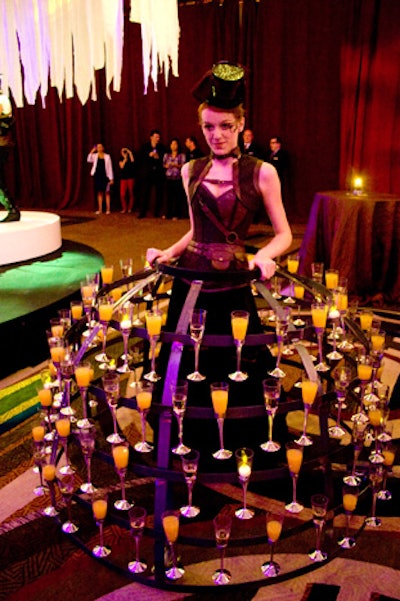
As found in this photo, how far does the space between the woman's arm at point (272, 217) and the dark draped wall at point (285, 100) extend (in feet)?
21.9

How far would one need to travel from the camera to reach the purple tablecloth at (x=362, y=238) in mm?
5039

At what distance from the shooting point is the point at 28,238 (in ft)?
17.9

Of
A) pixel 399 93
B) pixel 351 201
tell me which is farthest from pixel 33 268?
pixel 399 93

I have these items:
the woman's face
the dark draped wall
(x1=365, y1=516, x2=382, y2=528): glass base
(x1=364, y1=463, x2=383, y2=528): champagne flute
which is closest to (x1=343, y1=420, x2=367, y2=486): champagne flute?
(x1=364, y1=463, x2=383, y2=528): champagne flute

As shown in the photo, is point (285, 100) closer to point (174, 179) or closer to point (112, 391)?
point (174, 179)

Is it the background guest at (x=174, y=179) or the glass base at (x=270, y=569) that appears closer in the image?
the glass base at (x=270, y=569)

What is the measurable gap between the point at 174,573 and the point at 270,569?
0.32m

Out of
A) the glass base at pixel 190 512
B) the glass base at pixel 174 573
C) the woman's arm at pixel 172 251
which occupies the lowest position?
the glass base at pixel 174 573

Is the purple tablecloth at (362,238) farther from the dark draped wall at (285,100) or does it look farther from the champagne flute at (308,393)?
the dark draped wall at (285,100)

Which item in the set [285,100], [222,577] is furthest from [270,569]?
[285,100]

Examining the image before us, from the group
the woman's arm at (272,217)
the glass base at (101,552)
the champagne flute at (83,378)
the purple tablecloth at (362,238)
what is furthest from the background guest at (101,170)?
the glass base at (101,552)

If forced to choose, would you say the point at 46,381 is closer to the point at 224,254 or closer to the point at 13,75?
the point at 224,254

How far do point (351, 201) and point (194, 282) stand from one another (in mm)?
3217

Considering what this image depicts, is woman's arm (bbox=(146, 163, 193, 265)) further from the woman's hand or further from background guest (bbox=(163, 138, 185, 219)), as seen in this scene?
background guest (bbox=(163, 138, 185, 219))
